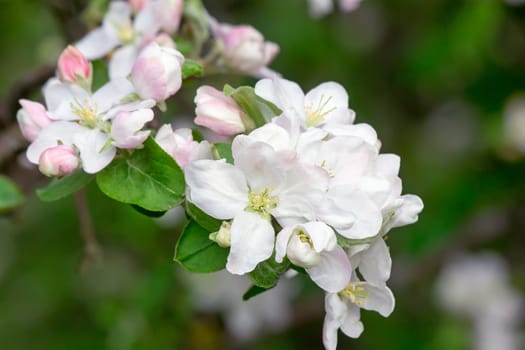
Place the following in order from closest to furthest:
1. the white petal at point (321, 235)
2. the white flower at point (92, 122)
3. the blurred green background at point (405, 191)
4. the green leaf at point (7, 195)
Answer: the white petal at point (321, 235) < the white flower at point (92, 122) < the green leaf at point (7, 195) < the blurred green background at point (405, 191)

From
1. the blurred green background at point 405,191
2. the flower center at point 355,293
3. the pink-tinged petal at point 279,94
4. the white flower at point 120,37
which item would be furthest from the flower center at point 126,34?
the blurred green background at point 405,191

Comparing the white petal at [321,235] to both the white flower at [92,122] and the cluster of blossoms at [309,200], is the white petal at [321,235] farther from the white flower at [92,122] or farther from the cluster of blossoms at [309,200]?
the white flower at [92,122]

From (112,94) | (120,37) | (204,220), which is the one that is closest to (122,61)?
(120,37)

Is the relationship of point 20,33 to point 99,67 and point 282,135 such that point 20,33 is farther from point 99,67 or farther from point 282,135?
point 282,135

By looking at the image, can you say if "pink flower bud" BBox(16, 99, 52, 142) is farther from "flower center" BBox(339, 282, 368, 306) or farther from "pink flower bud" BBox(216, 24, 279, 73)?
"flower center" BBox(339, 282, 368, 306)

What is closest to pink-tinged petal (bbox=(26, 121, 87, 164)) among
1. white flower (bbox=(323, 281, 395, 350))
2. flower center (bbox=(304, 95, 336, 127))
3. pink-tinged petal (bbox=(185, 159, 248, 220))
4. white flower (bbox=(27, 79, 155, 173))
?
white flower (bbox=(27, 79, 155, 173))

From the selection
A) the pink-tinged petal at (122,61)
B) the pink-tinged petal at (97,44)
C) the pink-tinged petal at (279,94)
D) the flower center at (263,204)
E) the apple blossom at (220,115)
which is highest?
the pink-tinged petal at (279,94)
